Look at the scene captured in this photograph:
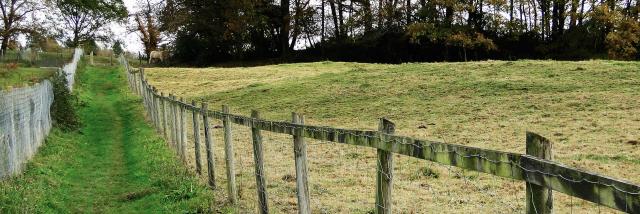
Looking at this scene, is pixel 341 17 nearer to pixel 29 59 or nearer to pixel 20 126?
pixel 29 59

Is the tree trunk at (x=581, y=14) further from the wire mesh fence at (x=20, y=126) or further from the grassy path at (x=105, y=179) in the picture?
the wire mesh fence at (x=20, y=126)

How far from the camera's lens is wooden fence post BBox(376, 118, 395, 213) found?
171 inches

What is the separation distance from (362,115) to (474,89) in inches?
198

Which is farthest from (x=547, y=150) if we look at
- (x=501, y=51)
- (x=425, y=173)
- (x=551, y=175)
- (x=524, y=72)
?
(x=501, y=51)

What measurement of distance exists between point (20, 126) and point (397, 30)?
131 ft

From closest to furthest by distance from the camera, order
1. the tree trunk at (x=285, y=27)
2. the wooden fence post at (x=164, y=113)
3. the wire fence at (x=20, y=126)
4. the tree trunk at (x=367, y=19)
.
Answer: the wire fence at (x=20, y=126), the wooden fence post at (x=164, y=113), the tree trunk at (x=367, y=19), the tree trunk at (x=285, y=27)

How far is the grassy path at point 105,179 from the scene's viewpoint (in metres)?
9.05

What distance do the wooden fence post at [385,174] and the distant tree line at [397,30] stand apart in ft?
121

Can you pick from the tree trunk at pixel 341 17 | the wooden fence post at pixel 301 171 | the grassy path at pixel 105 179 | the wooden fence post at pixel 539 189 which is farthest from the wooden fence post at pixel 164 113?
the tree trunk at pixel 341 17

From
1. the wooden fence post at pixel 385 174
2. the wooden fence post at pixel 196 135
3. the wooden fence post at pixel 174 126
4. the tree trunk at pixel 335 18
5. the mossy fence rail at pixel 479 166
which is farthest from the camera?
the tree trunk at pixel 335 18

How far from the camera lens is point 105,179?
11.9 m

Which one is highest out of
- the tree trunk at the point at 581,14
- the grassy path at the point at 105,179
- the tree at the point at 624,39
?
the tree trunk at the point at 581,14

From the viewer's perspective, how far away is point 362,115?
19.4 metres

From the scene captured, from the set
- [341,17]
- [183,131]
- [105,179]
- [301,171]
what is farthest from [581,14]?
[301,171]
